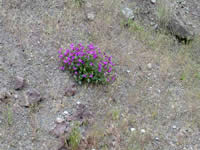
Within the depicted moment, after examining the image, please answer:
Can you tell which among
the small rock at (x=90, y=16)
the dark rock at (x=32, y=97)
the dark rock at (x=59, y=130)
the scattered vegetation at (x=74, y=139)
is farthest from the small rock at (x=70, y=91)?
the small rock at (x=90, y=16)

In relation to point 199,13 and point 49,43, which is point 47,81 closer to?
point 49,43

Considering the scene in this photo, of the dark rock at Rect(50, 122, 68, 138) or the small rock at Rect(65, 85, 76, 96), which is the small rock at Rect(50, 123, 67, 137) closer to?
the dark rock at Rect(50, 122, 68, 138)

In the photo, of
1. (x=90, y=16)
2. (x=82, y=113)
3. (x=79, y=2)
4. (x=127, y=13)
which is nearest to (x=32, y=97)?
(x=82, y=113)

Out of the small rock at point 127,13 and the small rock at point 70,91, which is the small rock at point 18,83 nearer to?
Answer: the small rock at point 70,91

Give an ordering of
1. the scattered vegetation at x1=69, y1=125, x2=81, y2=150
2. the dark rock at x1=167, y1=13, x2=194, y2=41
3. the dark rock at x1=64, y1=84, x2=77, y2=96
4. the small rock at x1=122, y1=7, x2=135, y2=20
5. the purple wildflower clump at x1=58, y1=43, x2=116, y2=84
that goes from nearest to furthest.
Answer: the scattered vegetation at x1=69, y1=125, x2=81, y2=150 → the dark rock at x1=64, y1=84, x2=77, y2=96 → the purple wildflower clump at x1=58, y1=43, x2=116, y2=84 → the dark rock at x1=167, y1=13, x2=194, y2=41 → the small rock at x1=122, y1=7, x2=135, y2=20

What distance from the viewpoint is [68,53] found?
192 inches

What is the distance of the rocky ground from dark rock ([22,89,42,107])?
0.01 m

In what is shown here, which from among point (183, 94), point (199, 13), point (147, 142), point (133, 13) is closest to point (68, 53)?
point (147, 142)

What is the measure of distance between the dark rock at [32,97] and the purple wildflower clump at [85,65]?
0.69m

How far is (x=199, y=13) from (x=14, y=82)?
18.2ft

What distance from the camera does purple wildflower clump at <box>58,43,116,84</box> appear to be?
4.70 metres

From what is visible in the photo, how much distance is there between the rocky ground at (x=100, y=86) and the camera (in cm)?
409

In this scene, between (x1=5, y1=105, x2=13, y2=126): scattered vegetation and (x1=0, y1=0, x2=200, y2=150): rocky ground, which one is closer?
(x1=5, y1=105, x2=13, y2=126): scattered vegetation

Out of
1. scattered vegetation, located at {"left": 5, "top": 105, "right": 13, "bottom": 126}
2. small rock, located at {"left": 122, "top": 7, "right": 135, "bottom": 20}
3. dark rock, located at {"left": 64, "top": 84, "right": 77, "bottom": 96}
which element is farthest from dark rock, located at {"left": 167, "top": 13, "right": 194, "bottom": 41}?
scattered vegetation, located at {"left": 5, "top": 105, "right": 13, "bottom": 126}
